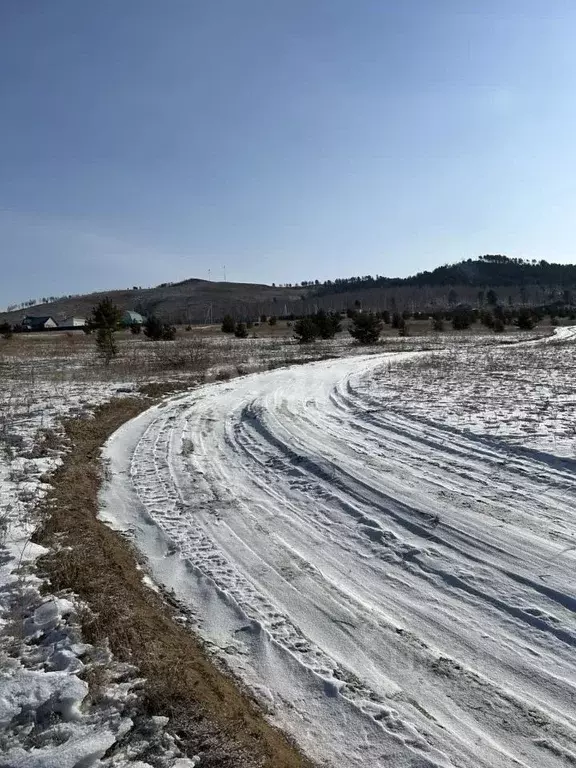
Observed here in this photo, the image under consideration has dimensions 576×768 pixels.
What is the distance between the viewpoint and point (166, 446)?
1013 centimetres

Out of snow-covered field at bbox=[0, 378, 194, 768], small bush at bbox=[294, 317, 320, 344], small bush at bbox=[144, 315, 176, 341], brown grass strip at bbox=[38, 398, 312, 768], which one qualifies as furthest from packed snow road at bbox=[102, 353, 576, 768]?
small bush at bbox=[144, 315, 176, 341]

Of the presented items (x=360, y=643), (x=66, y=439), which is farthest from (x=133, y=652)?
(x=66, y=439)

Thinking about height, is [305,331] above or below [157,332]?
below

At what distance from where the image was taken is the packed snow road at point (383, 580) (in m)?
3.20

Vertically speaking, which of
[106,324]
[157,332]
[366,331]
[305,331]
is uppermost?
[106,324]

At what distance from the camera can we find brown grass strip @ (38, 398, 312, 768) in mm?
2963

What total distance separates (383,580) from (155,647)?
2145 millimetres

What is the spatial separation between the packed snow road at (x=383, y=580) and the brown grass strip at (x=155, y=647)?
220mm

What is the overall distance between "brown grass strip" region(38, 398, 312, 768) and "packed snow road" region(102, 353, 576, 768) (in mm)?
220

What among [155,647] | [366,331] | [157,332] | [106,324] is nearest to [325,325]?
[366,331]

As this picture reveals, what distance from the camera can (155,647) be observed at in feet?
12.5

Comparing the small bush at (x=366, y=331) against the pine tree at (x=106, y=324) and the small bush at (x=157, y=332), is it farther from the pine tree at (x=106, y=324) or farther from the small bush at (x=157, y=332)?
the pine tree at (x=106, y=324)

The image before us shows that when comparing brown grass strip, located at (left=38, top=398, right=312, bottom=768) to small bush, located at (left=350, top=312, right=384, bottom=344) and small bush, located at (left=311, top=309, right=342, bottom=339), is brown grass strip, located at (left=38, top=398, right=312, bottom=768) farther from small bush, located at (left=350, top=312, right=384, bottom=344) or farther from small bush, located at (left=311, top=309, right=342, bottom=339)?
small bush, located at (left=311, top=309, right=342, bottom=339)

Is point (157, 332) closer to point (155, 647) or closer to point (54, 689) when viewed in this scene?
point (155, 647)
